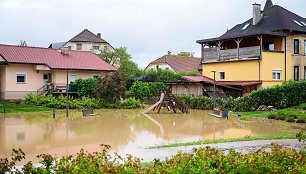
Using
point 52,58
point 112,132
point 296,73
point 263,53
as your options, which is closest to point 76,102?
point 52,58

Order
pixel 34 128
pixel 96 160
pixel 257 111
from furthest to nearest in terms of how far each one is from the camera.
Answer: pixel 257 111 < pixel 34 128 < pixel 96 160

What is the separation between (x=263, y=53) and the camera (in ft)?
133

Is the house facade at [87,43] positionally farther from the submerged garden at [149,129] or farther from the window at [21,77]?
the window at [21,77]

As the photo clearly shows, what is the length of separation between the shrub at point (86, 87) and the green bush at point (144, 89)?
4.18 metres

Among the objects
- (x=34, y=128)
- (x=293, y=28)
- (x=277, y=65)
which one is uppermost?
(x=293, y=28)

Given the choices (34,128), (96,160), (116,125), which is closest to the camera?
(96,160)

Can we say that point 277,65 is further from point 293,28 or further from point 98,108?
point 98,108

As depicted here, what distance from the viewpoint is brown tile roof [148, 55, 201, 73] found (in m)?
70.9

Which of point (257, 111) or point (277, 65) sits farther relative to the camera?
point (277, 65)

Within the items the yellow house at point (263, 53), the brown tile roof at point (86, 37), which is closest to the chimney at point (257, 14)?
the yellow house at point (263, 53)

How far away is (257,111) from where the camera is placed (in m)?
34.1

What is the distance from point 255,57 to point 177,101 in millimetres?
10150

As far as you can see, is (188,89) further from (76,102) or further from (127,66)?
(127,66)

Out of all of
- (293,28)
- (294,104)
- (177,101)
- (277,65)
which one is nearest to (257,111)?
(294,104)
